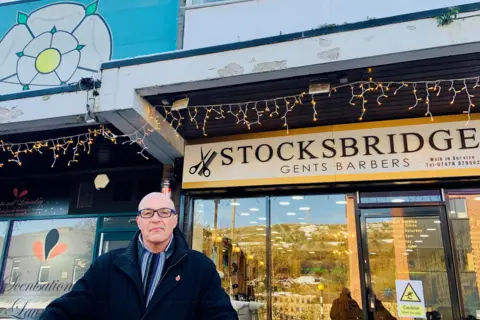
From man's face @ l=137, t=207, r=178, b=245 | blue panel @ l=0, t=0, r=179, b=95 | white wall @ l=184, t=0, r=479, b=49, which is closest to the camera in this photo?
man's face @ l=137, t=207, r=178, b=245

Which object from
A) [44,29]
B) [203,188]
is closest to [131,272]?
[203,188]

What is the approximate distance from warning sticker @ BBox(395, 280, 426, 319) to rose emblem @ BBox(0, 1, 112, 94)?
493 cm

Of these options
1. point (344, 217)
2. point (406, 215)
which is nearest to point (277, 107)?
point (344, 217)

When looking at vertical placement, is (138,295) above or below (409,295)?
above

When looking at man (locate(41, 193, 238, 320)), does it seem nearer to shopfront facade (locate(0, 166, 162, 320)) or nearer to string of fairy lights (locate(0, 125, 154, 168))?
string of fairy lights (locate(0, 125, 154, 168))

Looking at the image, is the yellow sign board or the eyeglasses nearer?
the eyeglasses

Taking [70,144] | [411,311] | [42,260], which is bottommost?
[411,311]

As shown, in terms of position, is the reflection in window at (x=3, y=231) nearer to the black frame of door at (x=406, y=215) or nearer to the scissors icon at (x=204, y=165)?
the scissors icon at (x=204, y=165)

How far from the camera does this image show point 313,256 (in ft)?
20.1

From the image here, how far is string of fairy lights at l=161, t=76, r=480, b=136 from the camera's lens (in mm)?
4051

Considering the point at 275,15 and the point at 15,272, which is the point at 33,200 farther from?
the point at 275,15

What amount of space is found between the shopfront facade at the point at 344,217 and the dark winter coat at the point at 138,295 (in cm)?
330

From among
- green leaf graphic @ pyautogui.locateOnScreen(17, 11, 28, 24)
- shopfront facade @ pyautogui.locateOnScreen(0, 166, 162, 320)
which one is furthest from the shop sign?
green leaf graphic @ pyautogui.locateOnScreen(17, 11, 28, 24)

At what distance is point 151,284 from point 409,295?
12.8 feet
